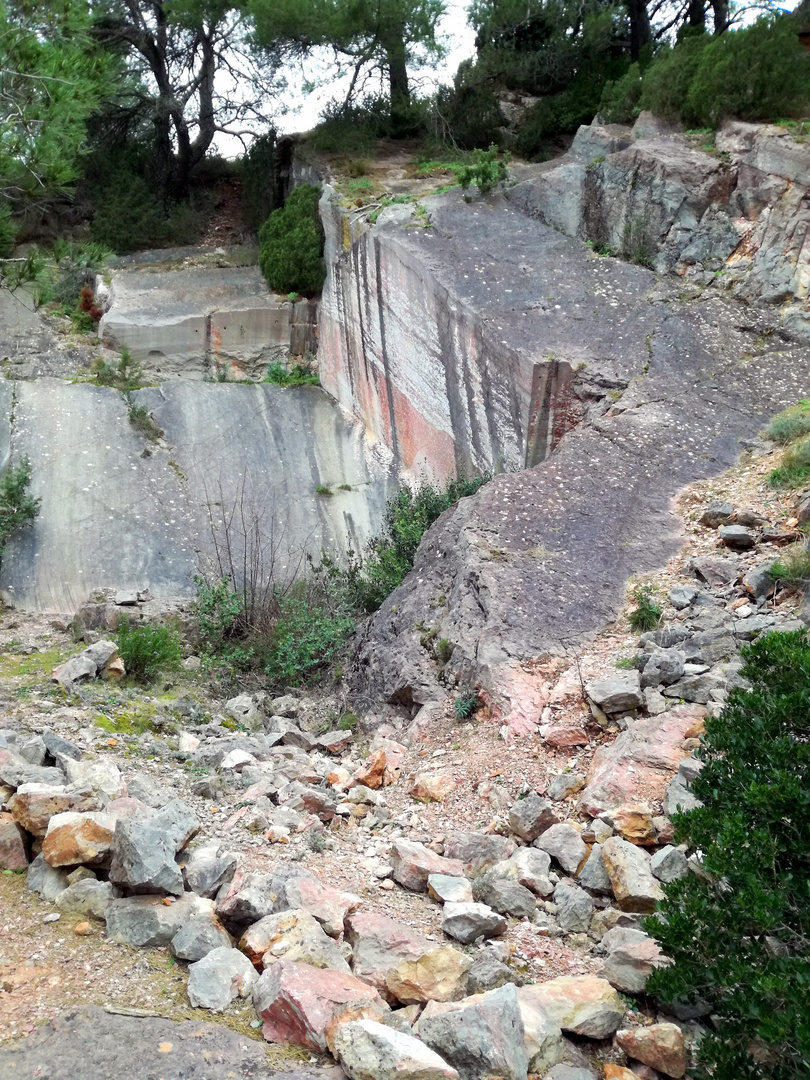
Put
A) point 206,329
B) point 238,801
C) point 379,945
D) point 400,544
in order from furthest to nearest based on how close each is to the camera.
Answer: point 206,329, point 400,544, point 238,801, point 379,945

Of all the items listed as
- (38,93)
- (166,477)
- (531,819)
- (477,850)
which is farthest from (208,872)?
(166,477)

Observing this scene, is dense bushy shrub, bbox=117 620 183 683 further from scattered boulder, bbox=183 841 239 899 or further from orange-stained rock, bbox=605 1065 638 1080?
orange-stained rock, bbox=605 1065 638 1080

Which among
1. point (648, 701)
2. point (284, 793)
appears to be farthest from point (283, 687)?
point (648, 701)

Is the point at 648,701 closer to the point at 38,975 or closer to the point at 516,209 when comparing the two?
the point at 38,975

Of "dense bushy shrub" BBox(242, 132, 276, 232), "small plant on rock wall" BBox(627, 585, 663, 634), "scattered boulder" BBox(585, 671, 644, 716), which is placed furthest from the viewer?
"dense bushy shrub" BBox(242, 132, 276, 232)

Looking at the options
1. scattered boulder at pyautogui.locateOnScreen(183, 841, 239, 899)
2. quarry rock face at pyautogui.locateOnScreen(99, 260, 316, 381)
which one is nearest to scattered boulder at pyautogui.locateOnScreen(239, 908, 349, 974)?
scattered boulder at pyautogui.locateOnScreen(183, 841, 239, 899)

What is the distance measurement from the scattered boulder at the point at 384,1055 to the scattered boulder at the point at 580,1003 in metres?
0.48

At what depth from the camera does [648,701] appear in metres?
5.10

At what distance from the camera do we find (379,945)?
3242mm

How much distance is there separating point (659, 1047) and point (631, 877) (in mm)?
926

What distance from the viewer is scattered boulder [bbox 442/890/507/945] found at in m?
3.49

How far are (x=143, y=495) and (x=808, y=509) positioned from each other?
8.23 meters

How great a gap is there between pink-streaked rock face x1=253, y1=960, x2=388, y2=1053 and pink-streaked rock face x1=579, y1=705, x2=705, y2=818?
1.79 meters

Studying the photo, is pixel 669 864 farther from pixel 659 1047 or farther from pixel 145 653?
pixel 145 653
